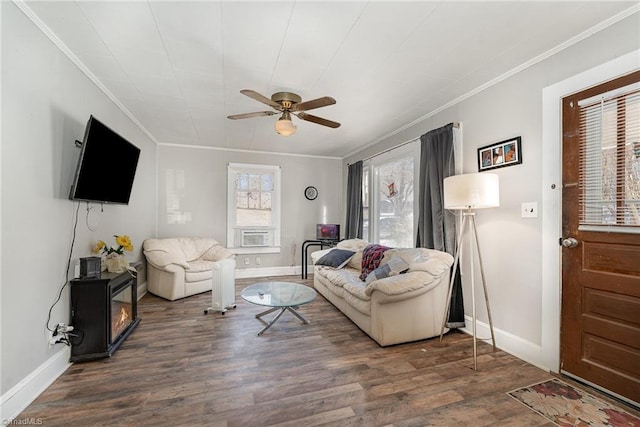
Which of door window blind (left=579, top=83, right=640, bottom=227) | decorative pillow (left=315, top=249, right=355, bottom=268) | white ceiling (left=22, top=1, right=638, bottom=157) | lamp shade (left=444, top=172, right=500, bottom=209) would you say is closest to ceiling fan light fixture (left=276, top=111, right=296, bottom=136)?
white ceiling (left=22, top=1, right=638, bottom=157)

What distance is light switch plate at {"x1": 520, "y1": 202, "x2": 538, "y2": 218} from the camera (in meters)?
2.29

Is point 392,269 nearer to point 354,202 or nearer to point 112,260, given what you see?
point 354,202

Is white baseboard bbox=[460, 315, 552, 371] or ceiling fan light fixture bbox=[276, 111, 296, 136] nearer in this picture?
white baseboard bbox=[460, 315, 552, 371]

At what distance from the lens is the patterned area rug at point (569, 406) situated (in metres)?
1.62

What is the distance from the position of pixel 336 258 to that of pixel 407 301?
1.63 metres

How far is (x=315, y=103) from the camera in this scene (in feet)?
7.98

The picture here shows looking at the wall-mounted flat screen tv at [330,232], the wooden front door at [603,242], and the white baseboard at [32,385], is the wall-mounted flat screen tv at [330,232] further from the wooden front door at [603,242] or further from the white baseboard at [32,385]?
the white baseboard at [32,385]

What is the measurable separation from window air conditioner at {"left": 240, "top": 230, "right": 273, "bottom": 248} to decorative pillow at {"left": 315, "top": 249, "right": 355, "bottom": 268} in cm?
157

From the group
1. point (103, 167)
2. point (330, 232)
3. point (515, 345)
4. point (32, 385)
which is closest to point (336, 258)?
point (330, 232)

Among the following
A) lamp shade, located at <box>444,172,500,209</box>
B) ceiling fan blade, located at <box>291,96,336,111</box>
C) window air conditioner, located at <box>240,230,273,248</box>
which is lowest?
window air conditioner, located at <box>240,230,273,248</box>

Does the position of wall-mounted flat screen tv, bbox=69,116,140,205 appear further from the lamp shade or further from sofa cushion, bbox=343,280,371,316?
the lamp shade

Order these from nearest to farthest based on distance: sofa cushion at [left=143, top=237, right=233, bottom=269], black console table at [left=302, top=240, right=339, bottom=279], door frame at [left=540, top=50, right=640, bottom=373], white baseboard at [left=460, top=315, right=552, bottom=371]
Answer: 1. door frame at [left=540, top=50, right=640, bottom=373]
2. white baseboard at [left=460, top=315, right=552, bottom=371]
3. sofa cushion at [left=143, top=237, right=233, bottom=269]
4. black console table at [left=302, top=240, right=339, bottom=279]

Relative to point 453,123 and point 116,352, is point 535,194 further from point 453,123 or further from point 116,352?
point 116,352

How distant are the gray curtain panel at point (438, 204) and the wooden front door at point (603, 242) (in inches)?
36.4
